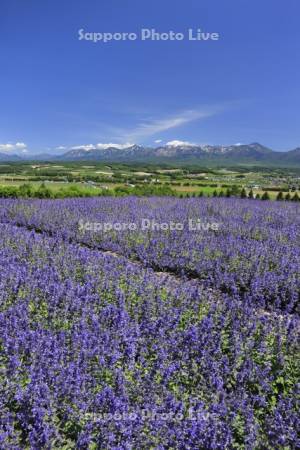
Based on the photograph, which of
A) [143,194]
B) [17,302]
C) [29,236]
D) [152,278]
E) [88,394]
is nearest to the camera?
[88,394]

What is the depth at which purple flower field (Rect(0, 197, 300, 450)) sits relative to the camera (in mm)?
2881

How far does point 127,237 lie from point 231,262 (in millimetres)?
3405

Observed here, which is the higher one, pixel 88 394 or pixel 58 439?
pixel 88 394

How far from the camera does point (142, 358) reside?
3.69 metres

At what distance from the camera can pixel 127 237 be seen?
10008 mm

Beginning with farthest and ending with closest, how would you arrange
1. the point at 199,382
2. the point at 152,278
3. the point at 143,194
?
1. the point at 143,194
2. the point at 152,278
3. the point at 199,382

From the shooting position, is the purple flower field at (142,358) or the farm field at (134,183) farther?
the farm field at (134,183)

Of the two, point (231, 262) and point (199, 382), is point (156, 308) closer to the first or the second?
point (199, 382)

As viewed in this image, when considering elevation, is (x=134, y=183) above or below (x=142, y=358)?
below

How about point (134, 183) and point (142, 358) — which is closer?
point (142, 358)

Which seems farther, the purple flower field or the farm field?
the farm field

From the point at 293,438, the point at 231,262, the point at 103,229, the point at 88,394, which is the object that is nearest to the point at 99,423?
the point at 88,394

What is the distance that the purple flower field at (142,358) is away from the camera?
2881 mm

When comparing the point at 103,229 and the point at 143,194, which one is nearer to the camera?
the point at 103,229
